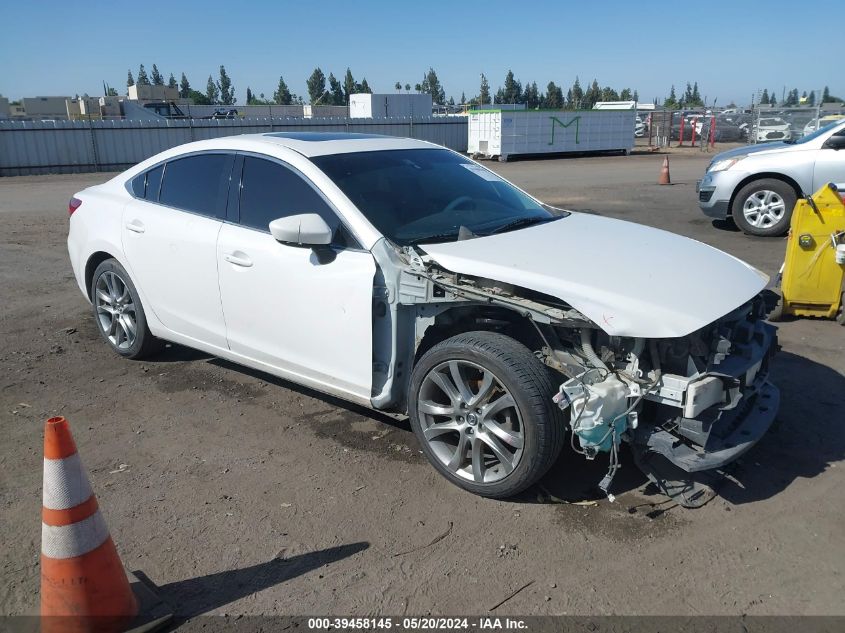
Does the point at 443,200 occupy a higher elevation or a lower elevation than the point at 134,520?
higher

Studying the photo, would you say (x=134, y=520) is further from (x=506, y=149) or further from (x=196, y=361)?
(x=506, y=149)

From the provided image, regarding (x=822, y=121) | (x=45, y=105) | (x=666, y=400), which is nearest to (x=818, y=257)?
(x=666, y=400)

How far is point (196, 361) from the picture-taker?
554 cm

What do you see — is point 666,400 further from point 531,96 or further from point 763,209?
point 531,96

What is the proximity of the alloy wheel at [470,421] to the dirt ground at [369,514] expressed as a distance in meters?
0.18

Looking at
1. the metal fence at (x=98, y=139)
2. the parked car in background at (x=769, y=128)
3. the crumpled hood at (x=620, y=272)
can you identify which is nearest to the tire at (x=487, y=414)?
the crumpled hood at (x=620, y=272)

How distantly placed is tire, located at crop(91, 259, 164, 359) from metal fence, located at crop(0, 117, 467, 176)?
16.9 meters

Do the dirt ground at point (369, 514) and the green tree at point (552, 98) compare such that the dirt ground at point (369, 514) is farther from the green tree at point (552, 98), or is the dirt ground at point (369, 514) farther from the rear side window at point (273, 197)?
the green tree at point (552, 98)

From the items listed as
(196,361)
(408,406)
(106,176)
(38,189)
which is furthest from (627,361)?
(106,176)

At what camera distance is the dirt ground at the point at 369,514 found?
112 inches

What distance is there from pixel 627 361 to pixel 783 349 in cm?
305

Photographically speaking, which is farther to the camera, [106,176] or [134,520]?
[106,176]

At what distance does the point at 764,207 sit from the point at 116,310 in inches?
354

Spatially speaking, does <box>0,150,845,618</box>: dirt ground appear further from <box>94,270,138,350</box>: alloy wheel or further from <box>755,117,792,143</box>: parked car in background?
<box>755,117,792,143</box>: parked car in background
